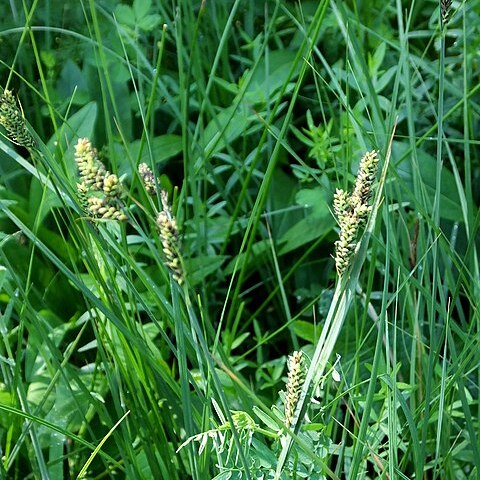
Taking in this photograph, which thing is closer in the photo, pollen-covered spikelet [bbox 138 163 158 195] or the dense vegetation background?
pollen-covered spikelet [bbox 138 163 158 195]

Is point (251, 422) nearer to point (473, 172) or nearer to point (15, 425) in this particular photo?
point (15, 425)

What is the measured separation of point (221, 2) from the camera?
1691 millimetres

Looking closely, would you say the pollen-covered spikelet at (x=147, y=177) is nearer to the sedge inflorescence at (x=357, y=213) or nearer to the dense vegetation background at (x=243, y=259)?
the dense vegetation background at (x=243, y=259)

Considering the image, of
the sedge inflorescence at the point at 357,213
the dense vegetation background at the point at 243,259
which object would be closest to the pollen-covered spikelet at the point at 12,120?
the dense vegetation background at the point at 243,259

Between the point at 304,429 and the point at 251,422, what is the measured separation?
69 millimetres

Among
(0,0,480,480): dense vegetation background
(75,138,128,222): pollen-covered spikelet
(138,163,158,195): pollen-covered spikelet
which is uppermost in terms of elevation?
(75,138,128,222): pollen-covered spikelet

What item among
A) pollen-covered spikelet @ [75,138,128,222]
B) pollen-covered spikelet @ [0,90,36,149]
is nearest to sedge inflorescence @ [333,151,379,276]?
pollen-covered spikelet @ [75,138,128,222]

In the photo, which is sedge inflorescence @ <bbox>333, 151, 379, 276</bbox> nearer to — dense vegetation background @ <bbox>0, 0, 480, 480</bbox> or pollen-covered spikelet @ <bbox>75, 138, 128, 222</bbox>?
dense vegetation background @ <bbox>0, 0, 480, 480</bbox>

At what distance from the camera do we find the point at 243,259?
4.44 ft

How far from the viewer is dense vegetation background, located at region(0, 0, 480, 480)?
0.83 metres

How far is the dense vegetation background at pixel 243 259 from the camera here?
83cm

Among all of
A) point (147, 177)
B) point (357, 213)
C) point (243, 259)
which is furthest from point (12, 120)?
point (243, 259)

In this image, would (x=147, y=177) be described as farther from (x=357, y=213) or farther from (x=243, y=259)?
(x=243, y=259)

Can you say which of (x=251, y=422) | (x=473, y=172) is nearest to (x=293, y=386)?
(x=251, y=422)
